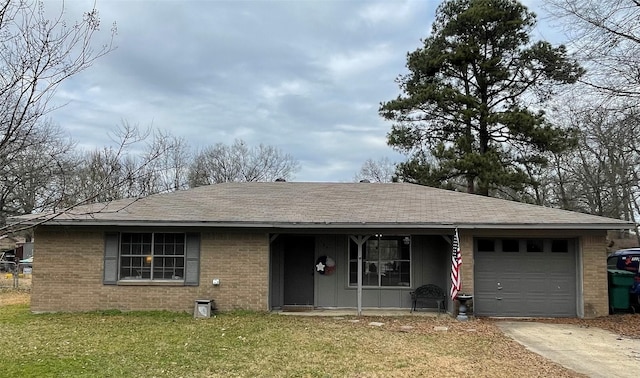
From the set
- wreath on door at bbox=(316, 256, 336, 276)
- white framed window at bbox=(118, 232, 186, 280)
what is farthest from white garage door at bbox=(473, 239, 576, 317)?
white framed window at bbox=(118, 232, 186, 280)

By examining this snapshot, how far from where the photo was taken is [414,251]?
→ 45.4 feet

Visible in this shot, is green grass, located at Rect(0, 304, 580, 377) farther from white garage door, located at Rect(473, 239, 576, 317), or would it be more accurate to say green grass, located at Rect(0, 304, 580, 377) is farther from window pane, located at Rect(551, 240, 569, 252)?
window pane, located at Rect(551, 240, 569, 252)

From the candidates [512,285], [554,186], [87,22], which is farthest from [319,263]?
[554,186]

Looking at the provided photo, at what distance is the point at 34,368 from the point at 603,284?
1207 cm

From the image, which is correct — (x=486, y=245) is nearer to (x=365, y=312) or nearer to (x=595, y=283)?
(x=595, y=283)

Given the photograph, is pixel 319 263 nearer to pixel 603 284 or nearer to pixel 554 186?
pixel 603 284

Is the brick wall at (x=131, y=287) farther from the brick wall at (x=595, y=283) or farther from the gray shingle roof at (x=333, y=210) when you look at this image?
the brick wall at (x=595, y=283)

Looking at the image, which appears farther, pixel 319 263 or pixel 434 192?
pixel 434 192

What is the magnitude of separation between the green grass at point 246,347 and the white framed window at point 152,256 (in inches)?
42.8

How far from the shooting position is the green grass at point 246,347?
24.4 ft

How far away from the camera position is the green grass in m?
7.43

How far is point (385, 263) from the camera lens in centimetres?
1390

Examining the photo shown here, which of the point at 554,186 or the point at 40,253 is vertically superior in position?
the point at 554,186

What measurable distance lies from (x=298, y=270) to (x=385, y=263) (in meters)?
2.36
